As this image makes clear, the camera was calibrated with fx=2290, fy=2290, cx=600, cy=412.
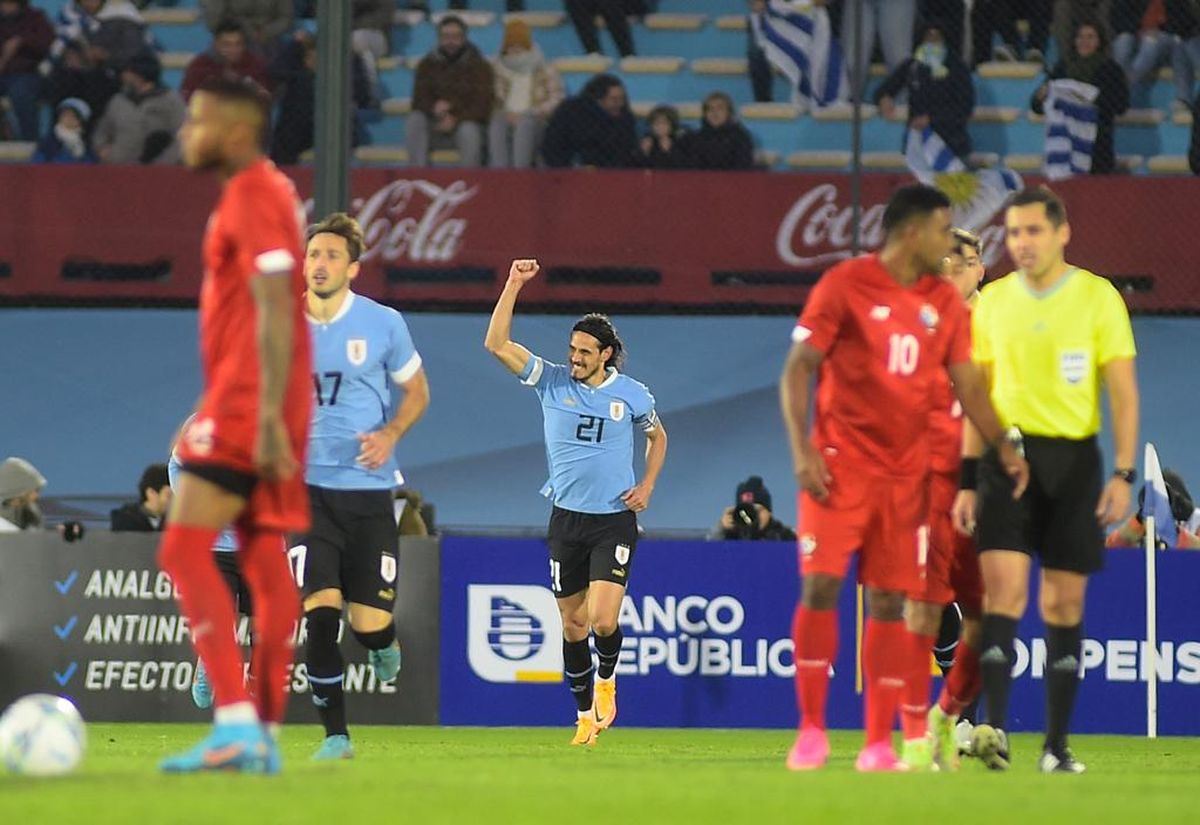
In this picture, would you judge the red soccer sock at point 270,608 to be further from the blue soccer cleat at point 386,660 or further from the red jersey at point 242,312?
the blue soccer cleat at point 386,660

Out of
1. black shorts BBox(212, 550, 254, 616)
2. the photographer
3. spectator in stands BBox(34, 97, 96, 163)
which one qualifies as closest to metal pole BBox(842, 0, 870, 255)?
the photographer

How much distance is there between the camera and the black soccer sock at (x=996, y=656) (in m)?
8.55

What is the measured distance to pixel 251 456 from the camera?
261 inches

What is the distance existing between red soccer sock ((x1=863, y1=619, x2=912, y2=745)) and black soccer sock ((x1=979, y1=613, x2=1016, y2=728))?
0.53 meters

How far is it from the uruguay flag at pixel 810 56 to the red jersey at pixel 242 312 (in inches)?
504

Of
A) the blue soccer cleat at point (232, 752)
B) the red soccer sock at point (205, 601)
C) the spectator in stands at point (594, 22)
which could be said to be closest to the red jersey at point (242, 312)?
the red soccer sock at point (205, 601)

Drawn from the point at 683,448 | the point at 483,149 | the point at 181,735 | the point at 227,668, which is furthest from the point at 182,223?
the point at 227,668

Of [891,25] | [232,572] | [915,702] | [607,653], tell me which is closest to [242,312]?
[915,702]

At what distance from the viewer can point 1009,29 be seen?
19.0 metres

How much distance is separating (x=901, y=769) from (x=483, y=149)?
1108 centimetres

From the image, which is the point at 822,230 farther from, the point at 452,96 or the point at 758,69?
the point at 452,96

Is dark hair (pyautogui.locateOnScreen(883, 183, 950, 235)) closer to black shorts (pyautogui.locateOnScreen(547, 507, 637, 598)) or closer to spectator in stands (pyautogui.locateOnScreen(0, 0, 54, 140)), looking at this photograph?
black shorts (pyautogui.locateOnScreen(547, 507, 637, 598))

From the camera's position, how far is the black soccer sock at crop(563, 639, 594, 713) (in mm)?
11742

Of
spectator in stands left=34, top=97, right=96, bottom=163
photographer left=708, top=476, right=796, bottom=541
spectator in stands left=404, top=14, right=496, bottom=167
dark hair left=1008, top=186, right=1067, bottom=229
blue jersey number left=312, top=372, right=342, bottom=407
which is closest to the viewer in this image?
dark hair left=1008, top=186, right=1067, bottom=229
